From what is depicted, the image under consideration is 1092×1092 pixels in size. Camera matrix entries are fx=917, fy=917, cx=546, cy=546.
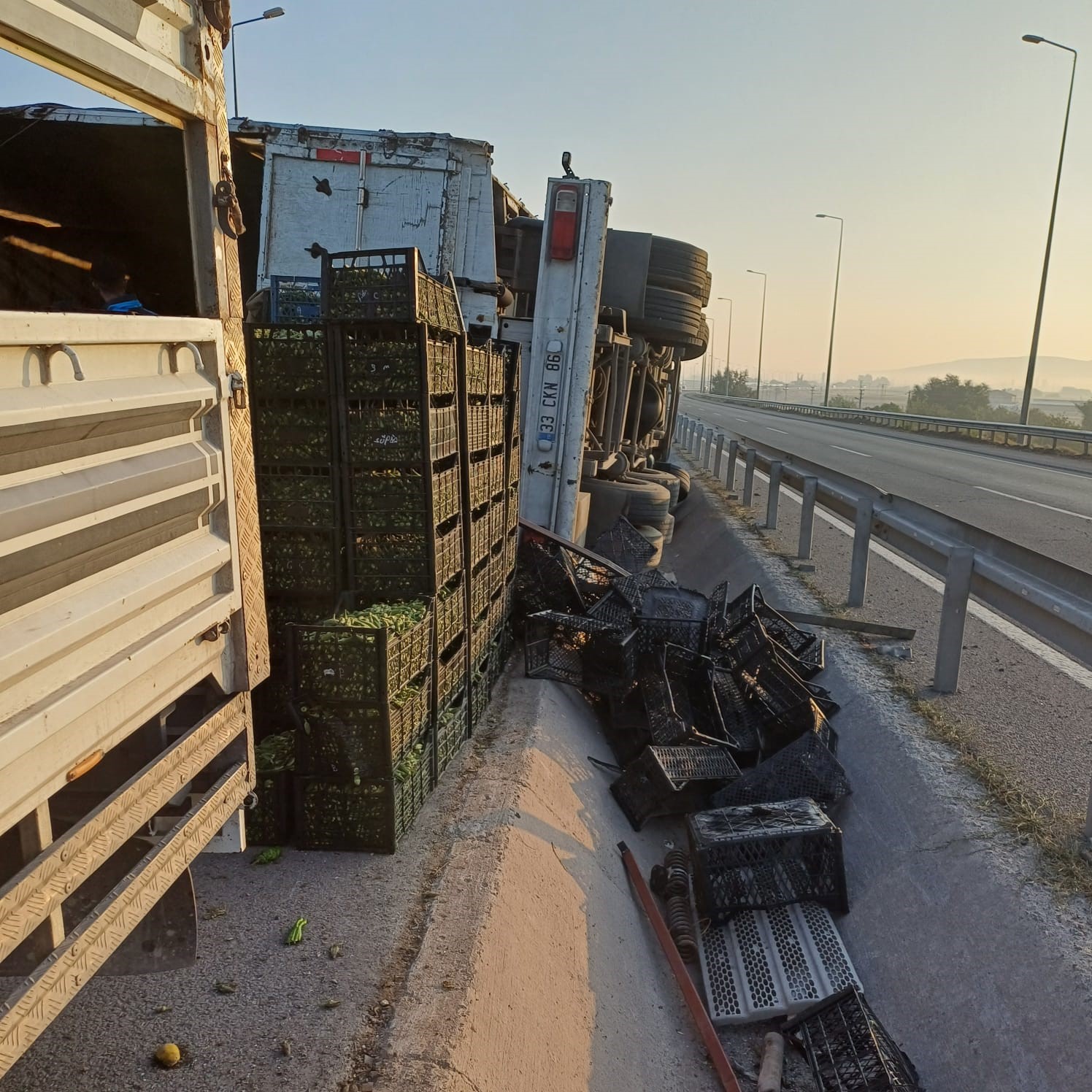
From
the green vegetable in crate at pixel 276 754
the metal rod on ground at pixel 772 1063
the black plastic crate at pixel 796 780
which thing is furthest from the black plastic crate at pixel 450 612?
the metal rod on ground at pixel 772 1063

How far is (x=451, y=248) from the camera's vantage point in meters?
7.92

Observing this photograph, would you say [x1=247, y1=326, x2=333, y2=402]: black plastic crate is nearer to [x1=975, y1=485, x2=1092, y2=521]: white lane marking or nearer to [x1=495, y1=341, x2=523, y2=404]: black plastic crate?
[x1=495, y1=341, x2=523, y2=404]: black plastic crate

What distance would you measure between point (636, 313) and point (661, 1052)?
887cm

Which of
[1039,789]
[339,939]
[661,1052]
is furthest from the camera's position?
[1039,789]

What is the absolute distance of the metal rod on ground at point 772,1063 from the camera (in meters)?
3.35

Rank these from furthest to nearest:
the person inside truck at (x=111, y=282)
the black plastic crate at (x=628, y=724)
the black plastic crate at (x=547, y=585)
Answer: the black plastic crate at (x=547, y=585)
the black plastic crate at (x=628, y=724)
the person inside truck at (x=111, y=282)

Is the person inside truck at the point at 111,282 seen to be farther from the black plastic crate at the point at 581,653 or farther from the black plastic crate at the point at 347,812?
the black plastic crate at the point at 581,653

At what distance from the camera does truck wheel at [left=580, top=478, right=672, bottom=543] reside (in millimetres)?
9953

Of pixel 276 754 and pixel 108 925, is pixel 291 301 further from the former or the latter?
pixel 108 925

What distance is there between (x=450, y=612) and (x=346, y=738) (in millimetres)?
1115

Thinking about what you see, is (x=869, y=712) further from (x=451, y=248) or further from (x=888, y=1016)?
(x=451, y=248)

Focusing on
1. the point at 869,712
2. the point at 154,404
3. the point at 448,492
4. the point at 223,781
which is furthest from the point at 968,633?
the point at 154,404

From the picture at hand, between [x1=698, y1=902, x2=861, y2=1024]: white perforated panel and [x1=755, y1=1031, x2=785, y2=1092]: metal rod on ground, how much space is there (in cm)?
15

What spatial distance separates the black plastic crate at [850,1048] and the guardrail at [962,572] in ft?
3.80
